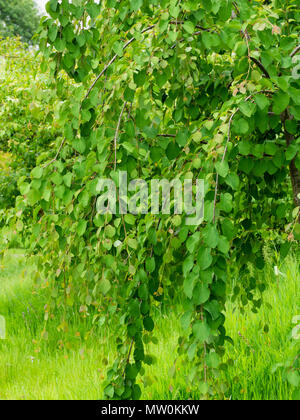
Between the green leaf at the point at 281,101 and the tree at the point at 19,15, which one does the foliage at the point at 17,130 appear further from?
the tree at the point at 19,15

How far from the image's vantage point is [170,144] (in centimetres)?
175

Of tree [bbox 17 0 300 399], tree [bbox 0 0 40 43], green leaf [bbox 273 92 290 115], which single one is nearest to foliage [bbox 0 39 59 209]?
tree [bbox 17 0 300 399]

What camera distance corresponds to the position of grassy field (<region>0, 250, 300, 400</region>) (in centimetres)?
304

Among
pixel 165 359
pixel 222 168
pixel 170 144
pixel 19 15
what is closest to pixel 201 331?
pixel 222 168

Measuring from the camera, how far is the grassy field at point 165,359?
9.96 feet

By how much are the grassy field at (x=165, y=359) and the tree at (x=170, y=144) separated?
0.36 metres

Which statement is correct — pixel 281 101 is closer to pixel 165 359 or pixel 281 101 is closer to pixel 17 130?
pixel 165 359

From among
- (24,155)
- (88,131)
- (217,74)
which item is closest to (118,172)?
(88,131)

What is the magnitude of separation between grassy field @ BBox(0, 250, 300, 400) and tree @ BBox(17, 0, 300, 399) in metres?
0.36

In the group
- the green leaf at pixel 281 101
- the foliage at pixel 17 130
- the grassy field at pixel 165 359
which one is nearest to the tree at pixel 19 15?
the foliage at pixel 17 130

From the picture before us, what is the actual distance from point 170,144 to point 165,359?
2.27m

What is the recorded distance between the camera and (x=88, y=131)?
5.79 feet

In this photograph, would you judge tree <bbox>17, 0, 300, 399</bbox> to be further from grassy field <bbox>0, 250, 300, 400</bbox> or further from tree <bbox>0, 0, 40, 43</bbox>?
tree <bbox>0, 0, 40, 43</bbox>
